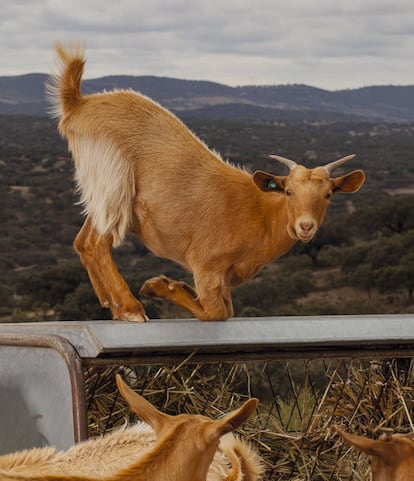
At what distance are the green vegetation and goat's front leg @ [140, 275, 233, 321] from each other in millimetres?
11585

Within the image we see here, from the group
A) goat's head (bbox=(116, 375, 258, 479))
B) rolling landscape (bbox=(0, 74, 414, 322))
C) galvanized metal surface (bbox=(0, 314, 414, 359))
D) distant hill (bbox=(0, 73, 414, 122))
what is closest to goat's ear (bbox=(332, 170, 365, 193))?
galvanized metal surface (bbox=(0, 314, 414, 359))

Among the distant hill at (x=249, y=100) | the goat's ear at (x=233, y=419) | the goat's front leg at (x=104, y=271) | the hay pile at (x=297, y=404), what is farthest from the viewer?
the distant hill at (x=249, y=100)

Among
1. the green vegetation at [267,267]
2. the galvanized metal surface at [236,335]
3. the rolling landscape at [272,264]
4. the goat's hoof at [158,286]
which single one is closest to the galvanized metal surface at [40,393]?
the galvanized metal surface at [236,335]

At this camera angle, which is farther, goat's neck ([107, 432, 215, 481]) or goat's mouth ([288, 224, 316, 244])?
goat's mouth ([288, 224, 316, 244])

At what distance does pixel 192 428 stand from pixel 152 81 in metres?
66.5

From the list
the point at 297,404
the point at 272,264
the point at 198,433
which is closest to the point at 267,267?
the point at 272,264

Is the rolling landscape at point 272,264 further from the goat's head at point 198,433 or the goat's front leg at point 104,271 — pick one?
the goat's head at point 198,433

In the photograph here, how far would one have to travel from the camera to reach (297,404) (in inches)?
168

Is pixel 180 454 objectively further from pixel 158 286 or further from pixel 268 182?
pixel 158 286

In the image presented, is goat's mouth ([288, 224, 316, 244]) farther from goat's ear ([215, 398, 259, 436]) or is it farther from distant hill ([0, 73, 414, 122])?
distant hill ([0, 73, 414, 122])

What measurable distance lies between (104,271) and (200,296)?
14.7 inches

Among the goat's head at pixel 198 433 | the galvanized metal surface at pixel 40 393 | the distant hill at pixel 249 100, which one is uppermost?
the goat's head at pixel 198 433

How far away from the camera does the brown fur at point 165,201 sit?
4062mm

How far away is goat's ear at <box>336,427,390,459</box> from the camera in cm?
221
